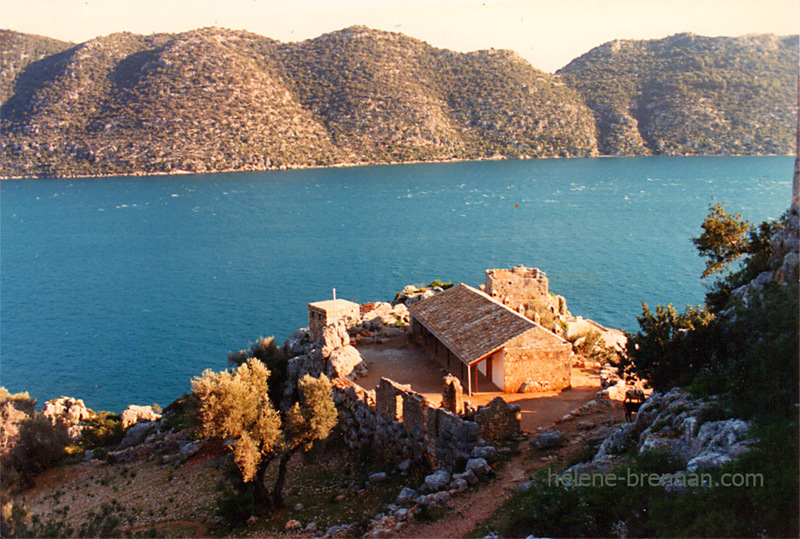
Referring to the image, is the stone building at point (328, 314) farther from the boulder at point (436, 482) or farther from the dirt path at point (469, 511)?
the dirt path at point (469, 511)

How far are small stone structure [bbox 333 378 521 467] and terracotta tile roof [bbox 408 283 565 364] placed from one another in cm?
349

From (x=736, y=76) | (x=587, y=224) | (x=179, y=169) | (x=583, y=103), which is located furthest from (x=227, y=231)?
(x=736, y=76)

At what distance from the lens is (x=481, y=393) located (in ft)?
73.7

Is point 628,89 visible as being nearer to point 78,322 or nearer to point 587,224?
point 587,224

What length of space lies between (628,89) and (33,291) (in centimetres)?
17196

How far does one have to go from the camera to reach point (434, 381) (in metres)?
23.8

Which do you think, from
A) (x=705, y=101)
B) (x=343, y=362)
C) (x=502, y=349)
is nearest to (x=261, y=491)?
(x=343, y=362)

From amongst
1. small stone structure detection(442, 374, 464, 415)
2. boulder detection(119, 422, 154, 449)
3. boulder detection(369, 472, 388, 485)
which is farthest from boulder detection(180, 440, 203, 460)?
small stone structure detection(442, 374, 464, 415)

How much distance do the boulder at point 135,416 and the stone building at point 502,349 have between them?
16.6 m

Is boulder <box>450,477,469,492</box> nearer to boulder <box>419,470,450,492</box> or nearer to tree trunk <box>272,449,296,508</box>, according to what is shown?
boulder <box>419,470,450,492</box>

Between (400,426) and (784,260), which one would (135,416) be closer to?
(400,426)

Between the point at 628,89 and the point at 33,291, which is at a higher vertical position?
the point at 628,89

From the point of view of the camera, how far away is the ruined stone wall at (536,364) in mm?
22141

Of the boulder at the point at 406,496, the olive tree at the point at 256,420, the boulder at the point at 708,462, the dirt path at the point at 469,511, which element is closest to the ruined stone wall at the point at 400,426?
the boulder at the point at 406,496
